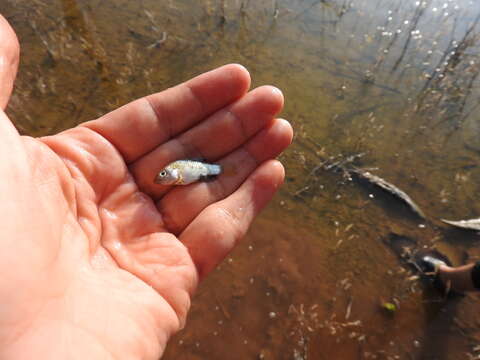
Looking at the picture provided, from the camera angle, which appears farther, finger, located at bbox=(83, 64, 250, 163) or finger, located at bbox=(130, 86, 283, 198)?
finger, located at bbox=(130, 86, 283, 198)

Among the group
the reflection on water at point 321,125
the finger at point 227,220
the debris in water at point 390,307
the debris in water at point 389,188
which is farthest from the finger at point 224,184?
the debris in water at point 390,307

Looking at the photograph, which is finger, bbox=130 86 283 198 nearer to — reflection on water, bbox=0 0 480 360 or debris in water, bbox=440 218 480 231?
reflection on water, bbox=0 0 480 360

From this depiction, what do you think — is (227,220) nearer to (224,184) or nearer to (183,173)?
(224,184)

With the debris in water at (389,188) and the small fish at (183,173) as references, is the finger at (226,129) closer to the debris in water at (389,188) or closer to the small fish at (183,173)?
the small fish at (183,173)

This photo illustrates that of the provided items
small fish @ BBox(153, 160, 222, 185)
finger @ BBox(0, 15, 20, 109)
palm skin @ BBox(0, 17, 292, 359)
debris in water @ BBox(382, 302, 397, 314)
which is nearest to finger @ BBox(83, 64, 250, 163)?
palm skin @ BBox(0, 17, 292, 359)

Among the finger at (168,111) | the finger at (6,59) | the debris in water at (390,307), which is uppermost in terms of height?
the finger at (6,59)

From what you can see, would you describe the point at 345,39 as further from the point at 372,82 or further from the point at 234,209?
the point at 234,209
